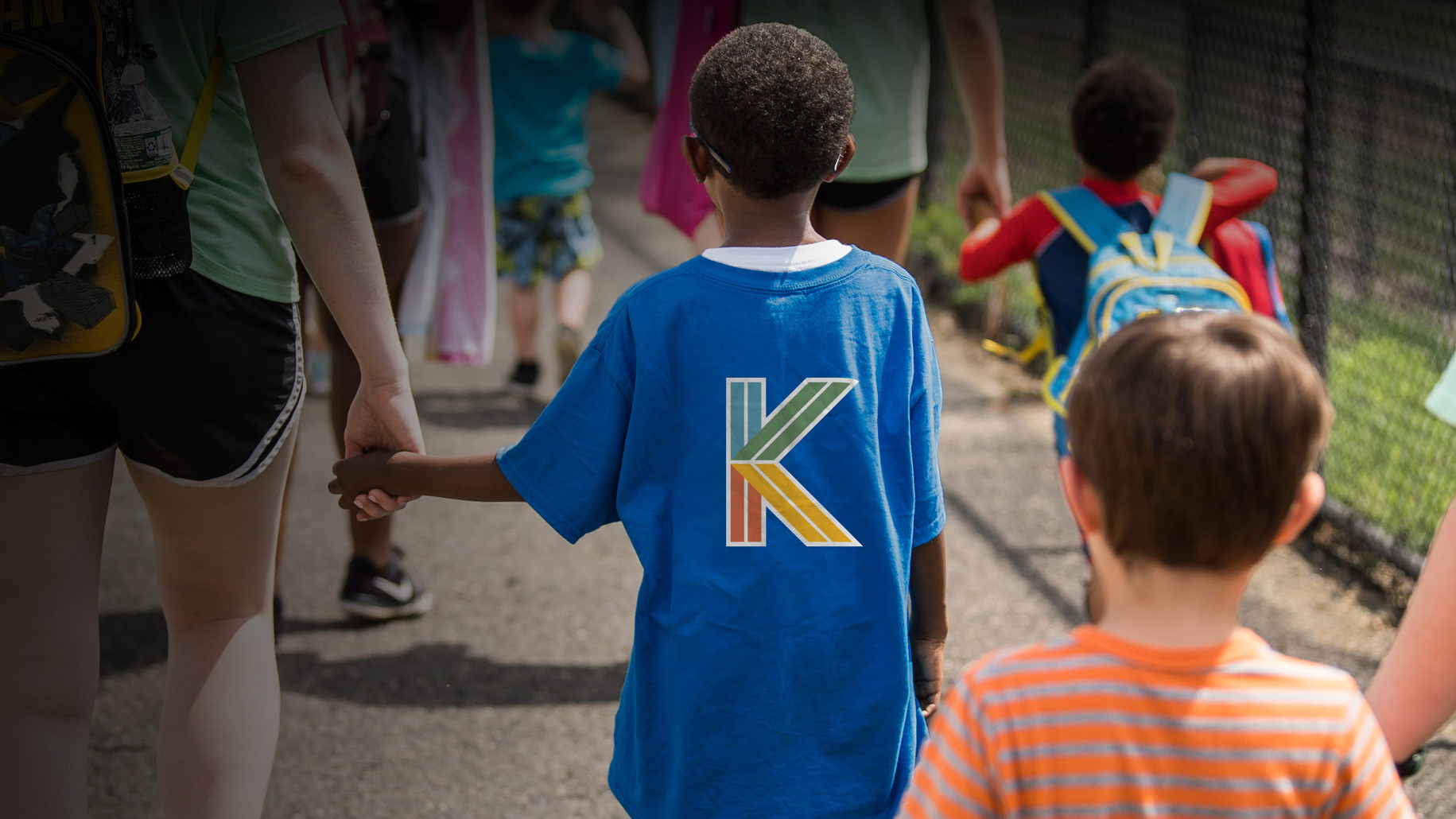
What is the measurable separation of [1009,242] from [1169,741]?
7.24 feet

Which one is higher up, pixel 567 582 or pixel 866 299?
pixel 866 299

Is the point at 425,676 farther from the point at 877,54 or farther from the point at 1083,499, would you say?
the point at 1083,499

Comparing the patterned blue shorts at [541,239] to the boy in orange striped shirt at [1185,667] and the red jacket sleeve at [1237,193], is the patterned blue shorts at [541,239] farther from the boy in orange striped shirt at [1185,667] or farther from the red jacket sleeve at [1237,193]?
the boy in orange striped shirt at [1185,667]

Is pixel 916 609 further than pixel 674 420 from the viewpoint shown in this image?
Yes

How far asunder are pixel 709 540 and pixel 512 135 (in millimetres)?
4309

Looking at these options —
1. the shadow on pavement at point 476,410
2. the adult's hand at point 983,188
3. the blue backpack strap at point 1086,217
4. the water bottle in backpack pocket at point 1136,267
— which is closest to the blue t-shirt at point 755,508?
the water bottle in backpack pocket at point 1136,267

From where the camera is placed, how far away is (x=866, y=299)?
1822mm

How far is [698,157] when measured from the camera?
6.19 ft

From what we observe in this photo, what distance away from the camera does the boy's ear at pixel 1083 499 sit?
4.31 ft

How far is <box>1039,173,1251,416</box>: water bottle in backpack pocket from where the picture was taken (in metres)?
2.93

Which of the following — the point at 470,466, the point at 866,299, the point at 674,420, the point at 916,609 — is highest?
the point at 866,299

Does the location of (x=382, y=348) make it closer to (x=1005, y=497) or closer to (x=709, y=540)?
(x=709, y=540)

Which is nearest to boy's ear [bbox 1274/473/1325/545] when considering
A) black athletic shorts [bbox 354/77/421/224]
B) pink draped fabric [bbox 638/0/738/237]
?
pink draped fabric [bbox 638/0/738/237]

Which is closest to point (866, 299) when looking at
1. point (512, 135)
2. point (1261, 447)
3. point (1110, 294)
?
point (1261, 447)
